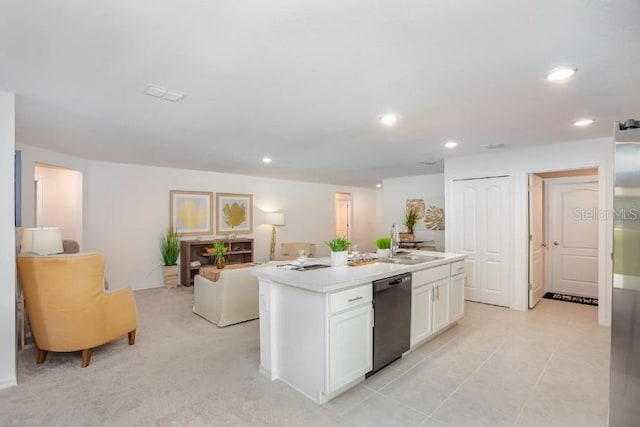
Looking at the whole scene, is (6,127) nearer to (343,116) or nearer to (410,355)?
(343,116)

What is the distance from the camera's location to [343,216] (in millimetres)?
9961

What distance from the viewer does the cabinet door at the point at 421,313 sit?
307 centimetres

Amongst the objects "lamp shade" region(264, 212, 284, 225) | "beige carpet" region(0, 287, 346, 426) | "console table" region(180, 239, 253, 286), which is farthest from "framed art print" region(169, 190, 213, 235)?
"beige carpet" region(0, 287, 346, 426)

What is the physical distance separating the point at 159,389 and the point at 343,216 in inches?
308

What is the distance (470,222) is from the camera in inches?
198

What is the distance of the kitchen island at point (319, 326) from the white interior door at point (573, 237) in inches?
161

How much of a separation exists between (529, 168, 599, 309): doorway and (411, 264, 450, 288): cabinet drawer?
7.44ft

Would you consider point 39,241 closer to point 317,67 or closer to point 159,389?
point 159,389

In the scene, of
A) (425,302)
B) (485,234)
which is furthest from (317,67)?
(485,234)

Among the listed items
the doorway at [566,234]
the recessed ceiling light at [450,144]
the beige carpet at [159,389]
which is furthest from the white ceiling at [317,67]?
the beige carpet at [159,389]

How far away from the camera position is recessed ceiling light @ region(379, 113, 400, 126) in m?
2.93

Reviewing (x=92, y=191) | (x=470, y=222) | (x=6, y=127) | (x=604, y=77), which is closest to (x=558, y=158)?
(x=470, y=222)

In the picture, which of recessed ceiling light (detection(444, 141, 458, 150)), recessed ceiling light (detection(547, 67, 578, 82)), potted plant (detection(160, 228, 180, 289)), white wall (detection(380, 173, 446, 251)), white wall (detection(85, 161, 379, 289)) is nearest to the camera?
recessed ceiling light (detection(547, 67, 578, 82))

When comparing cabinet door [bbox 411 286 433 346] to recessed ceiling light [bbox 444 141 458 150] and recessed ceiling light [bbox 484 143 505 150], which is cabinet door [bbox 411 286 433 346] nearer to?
recessed ceiling light [bbox 444 141 458 150]
